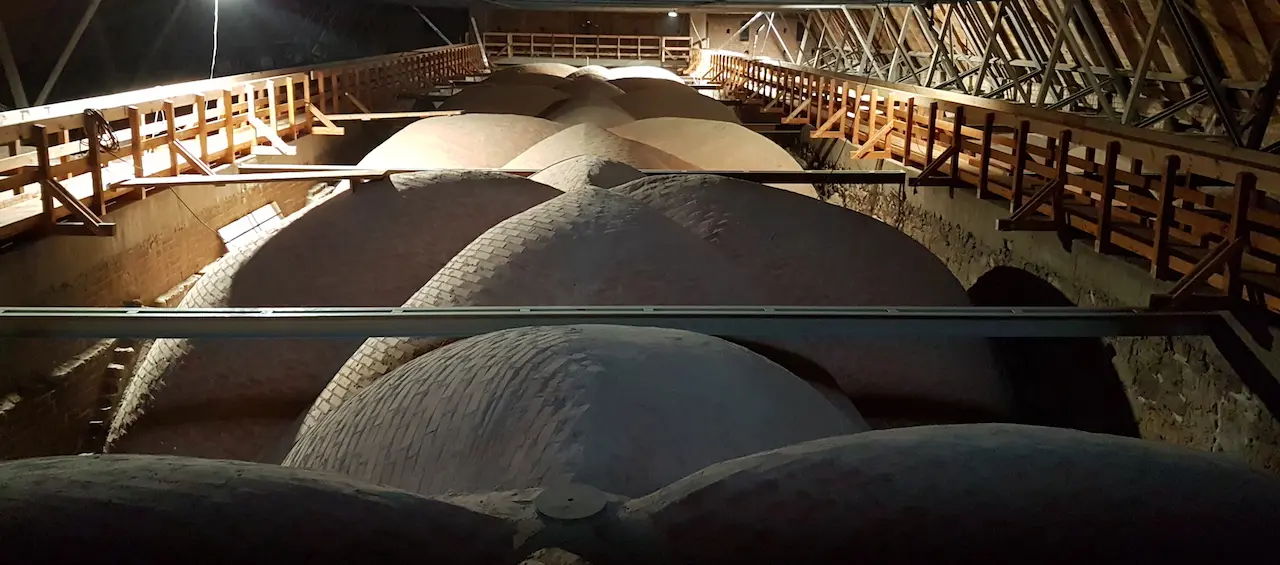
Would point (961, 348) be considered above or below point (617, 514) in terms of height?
below

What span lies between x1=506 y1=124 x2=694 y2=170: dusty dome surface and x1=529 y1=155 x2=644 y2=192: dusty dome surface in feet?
2.77

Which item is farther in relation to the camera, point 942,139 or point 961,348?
point 942,139

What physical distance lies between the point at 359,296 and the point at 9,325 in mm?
1610

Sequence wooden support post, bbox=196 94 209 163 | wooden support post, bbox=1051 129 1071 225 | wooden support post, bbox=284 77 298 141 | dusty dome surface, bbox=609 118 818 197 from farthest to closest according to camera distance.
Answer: wooden support post, bbox=284 77 298 141 < dusty dome surface, bbox=609 118 818 197 < wooden support post, bbox=196 94 209 163 < wooden support post, bbox=1051 129 1071 225

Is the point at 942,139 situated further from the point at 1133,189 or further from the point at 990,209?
the point at 1133,189

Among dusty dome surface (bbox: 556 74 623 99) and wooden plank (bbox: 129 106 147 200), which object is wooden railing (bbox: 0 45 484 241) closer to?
wooden plank (bbox: 129 106 147 200)

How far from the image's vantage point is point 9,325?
3.09 meters

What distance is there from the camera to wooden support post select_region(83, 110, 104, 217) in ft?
19.3

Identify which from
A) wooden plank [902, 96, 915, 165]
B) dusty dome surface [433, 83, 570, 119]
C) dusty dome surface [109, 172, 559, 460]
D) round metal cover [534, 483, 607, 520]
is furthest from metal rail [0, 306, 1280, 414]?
dusty dome surface [433, 83, 570, 119]

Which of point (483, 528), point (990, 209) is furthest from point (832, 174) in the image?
point (483, 528)

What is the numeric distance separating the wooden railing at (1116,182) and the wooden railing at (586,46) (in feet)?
54.6

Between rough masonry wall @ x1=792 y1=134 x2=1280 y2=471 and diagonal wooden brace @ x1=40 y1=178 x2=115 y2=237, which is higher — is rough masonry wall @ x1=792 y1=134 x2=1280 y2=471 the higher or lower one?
the lower one

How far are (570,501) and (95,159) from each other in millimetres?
5289

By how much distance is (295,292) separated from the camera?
178 inches
